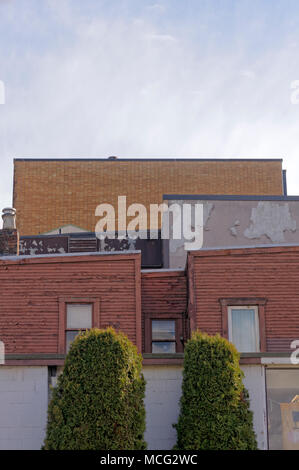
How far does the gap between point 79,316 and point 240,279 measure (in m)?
4.74

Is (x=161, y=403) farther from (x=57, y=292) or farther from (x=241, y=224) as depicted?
(x=241, y=224)

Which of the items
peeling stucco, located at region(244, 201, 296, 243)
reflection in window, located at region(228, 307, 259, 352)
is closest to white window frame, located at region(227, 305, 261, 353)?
reflection in window, located at region(228, 307, 259, 352)

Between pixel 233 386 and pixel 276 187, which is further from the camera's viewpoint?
pixel 276 187

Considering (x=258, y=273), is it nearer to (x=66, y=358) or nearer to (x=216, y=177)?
(x=66, y=358)

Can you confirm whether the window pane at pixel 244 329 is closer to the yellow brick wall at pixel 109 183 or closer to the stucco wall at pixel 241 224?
Answer: the stucco wall at pixel 241 224

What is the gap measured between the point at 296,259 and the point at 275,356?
7331mm

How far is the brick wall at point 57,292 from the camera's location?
68.0 feet

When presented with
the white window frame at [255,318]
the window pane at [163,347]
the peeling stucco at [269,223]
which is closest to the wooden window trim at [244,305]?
the white window frame at [255,318]

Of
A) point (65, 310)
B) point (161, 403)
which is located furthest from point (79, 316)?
point (161, 403)

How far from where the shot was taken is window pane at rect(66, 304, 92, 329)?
68.9 ft

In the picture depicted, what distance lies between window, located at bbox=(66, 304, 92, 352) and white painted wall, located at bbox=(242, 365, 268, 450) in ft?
25.7
